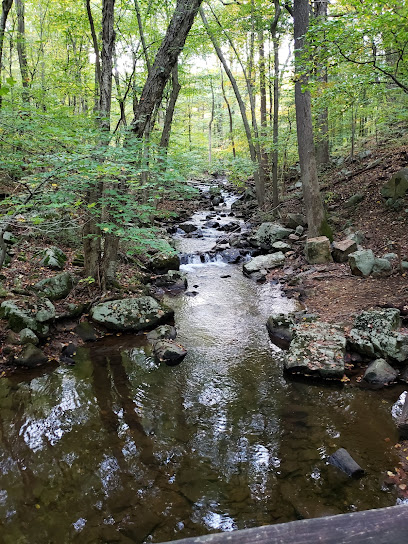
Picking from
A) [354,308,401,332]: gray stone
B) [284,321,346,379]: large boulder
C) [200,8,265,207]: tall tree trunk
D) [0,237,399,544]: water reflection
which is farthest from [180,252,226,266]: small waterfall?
[354,308,401,332]: gray stone

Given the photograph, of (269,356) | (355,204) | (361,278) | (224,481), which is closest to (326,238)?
(361,278)

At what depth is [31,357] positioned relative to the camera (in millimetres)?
6027

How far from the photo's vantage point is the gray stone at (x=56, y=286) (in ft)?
24.6

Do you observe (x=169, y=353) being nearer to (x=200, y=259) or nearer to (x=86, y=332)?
(x=86, y=332)

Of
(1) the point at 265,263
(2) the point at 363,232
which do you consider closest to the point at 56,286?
(1) the point at 265,263

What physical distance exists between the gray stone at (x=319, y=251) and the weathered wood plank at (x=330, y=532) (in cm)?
931

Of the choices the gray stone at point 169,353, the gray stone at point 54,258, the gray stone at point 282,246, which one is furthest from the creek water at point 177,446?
the gray stone at point 282,246

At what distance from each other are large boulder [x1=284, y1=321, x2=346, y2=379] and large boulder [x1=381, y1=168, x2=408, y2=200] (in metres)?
6.45

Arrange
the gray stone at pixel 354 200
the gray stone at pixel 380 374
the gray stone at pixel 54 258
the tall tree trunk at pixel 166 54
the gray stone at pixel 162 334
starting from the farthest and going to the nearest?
1. the gray stone at pixel 354 200
2. the gray stone at pixel 54 258
3. the gray stone at pixel 162 334
4. the tall tree trunk at pixel 166 54
5. the gray stone at pixel 380 374

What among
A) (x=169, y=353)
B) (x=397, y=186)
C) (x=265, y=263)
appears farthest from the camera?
(x=265, y=263)

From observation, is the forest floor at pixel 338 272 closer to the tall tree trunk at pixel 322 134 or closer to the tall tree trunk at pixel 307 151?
the tall tree trunk at pixel 307 151

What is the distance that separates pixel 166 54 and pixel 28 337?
6.39 metres

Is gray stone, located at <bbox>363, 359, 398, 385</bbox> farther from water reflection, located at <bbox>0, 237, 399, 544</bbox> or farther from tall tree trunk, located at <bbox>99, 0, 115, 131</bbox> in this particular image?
tall tree trunk, located at <bbox>99, 0, 115, 131</bbox>

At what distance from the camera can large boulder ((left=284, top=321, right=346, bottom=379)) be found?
5539 mm
